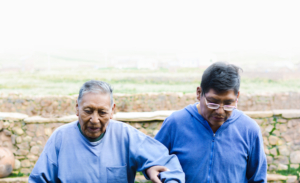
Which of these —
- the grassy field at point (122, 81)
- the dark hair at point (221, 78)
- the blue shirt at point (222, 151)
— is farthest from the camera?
the grassy field at point (122, 81)

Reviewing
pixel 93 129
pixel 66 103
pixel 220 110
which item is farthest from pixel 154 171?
pixel 66 103

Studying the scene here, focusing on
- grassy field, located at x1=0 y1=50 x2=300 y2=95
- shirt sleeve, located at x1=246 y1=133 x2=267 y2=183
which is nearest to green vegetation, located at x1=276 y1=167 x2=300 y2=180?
shirt sleeve, located at x1=246 y1=133 x2=267 y2=183

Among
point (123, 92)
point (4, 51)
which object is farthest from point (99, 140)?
point (4, 51)

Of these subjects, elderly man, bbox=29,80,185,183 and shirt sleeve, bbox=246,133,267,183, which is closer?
elderly man, bbox=29,80,185,183

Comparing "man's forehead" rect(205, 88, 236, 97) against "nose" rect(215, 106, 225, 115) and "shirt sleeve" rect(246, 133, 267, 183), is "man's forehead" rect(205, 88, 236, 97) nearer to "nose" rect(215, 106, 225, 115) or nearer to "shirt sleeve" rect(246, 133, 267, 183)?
"nose" rect(215, 106, 225, 115)

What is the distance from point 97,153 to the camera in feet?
5.96

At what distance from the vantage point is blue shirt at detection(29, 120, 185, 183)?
1760 millimetres

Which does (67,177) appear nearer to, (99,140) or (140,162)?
(99,140)

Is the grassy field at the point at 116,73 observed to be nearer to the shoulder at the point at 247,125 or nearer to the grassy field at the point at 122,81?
the grassy field at the point at 122,81

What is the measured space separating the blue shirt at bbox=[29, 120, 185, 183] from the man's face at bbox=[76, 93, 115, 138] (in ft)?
0.25

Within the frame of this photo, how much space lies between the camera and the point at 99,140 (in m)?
1.86

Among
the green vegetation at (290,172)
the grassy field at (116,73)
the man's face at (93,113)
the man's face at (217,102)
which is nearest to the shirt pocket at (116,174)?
the man's face at (93,113)

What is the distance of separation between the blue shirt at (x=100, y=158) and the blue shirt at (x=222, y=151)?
219 mm

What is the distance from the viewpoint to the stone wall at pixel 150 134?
6.21 m
